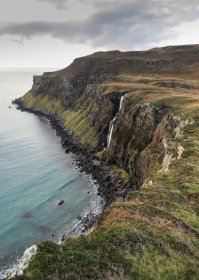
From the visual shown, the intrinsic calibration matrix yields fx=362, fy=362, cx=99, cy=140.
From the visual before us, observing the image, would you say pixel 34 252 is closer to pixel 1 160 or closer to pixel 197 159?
pixel 197 159

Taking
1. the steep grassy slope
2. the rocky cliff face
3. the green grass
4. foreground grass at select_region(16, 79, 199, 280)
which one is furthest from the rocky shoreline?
foreground grass at select_region(16, 79, 199, 280)

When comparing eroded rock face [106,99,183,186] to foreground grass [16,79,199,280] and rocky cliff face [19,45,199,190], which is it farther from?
foreground grass [16,79,199,280]

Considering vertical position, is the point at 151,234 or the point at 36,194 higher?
the point at 151,234

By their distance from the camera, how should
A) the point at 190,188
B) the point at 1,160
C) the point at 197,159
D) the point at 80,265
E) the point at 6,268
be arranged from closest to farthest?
the point at 80,265
the point at 190,188
the point at 197,159
the point at 6,268
the point at 1,160

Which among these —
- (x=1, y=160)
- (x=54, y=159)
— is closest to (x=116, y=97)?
(x=54, y=159)

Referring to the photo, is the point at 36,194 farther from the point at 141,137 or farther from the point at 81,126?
the point at 81,126

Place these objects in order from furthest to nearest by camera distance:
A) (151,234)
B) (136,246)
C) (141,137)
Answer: (141,137)
(151,234)
(136,246)

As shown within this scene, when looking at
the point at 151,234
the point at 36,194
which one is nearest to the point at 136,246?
the point at 151,234
